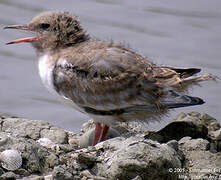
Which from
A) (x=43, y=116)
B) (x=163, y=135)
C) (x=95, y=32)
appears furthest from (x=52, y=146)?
(x=95, y=32)

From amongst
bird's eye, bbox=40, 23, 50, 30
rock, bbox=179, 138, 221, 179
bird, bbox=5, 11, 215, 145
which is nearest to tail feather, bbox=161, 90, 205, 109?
bird, bbox=5, 11, 215, 145

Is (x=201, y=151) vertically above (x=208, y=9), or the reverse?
(x=208, y=9)

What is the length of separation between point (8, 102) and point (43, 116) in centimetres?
88

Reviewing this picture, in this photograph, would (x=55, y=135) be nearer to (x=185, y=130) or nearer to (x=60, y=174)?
(x=185, y=130)

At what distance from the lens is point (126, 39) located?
12.3 metres

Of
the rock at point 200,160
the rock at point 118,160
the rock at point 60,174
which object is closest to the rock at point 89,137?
the rock at point 118,160

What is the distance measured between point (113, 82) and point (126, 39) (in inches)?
206

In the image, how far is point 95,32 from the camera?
1239 cm

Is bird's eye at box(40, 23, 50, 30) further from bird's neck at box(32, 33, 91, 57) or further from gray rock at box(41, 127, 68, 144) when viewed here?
gray rock at box(41, 127, 68, 144)

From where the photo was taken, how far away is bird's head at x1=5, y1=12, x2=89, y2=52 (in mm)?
7758

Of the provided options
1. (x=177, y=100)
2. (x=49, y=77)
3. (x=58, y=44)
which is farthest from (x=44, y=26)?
(x=177, y=100)

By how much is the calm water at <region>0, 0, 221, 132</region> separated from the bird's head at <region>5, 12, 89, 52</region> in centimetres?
246

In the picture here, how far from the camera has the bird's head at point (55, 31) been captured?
7758mm

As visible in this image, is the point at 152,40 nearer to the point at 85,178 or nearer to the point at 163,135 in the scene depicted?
the point at 163,135
